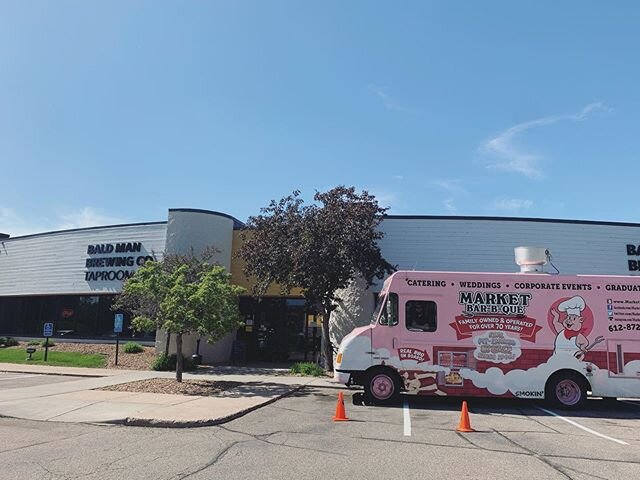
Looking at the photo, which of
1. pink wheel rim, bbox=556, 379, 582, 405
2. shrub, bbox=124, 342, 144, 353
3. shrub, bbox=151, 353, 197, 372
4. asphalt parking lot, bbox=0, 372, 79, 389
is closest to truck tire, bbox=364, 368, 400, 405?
pink wheel rim, bbox=556, 379, 582, 405

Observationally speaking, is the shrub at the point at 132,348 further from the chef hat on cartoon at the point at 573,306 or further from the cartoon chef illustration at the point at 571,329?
the chef hat on cartoon at the point at 573,306

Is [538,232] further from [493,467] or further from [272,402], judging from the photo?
[493,467]

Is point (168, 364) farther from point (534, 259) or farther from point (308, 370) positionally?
point (534, 259)

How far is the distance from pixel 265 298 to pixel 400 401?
11572 mm

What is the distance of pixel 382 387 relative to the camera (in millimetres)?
12211

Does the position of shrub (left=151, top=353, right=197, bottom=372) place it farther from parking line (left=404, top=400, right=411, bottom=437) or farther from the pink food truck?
parking line (left=404, top=400, right=411, bottom=437)

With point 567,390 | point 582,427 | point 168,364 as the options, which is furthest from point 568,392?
point 168,364

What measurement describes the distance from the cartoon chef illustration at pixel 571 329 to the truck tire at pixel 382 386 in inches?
148

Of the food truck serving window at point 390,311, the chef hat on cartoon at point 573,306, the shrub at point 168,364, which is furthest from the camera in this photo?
the shrub at point 168,364

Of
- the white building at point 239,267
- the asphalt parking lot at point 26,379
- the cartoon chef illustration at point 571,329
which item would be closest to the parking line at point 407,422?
the cartoon chef illustration at point 571,329

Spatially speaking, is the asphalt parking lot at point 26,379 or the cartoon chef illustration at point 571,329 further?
the asphalt parking lot at point 26,379

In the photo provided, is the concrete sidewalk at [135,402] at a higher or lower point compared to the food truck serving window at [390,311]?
lower

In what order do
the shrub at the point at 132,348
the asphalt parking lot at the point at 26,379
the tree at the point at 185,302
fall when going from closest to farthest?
1. the tree at the point at 185,302
2. the asphalt parking lot at the point at 26,379
3. the shrub at the point at 132,348

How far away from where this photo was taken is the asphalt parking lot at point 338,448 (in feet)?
20.9
